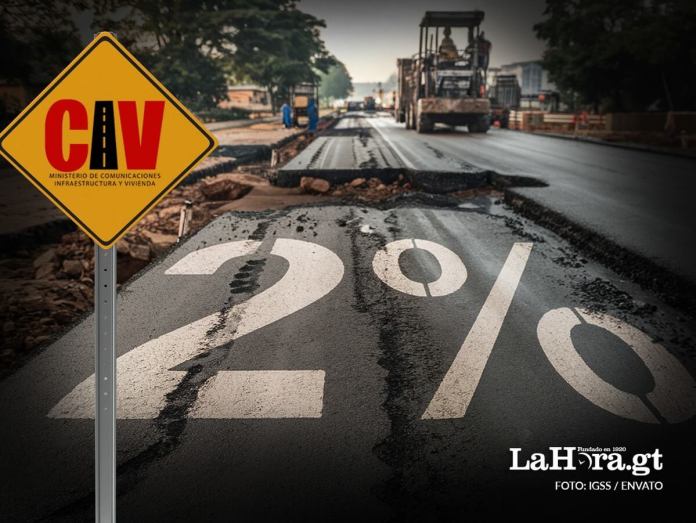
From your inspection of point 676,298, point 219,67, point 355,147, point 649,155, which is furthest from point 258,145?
point 219,67

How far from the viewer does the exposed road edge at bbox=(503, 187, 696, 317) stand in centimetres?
448

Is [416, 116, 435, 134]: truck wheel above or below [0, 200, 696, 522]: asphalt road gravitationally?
above

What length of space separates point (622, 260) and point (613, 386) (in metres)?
2.57

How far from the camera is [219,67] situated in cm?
4847

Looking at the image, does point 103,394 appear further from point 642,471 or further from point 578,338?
point 578,338

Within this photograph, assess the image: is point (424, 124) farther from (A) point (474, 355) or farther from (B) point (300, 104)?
(A) point (474, 355)

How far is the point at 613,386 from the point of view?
10.3ft

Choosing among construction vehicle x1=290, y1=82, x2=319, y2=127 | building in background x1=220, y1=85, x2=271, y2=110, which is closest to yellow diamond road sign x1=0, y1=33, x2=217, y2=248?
construction vehicle x1=290, y1=82, x2=319, y2=127

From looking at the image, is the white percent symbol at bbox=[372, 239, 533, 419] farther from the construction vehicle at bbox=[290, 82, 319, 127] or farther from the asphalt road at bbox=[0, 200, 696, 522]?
the construction vehicle at bbox=[290, 82, 319, 127]

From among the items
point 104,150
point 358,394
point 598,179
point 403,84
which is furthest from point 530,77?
point 104,150

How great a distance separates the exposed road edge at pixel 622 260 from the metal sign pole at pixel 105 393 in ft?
13.5

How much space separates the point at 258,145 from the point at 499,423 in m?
18.4

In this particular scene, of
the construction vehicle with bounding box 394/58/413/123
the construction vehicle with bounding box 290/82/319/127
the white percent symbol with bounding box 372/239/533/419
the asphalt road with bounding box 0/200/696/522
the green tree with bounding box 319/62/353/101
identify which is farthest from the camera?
the green tree with bounding box 319/62/353/101

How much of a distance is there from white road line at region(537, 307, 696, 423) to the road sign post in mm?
2496
